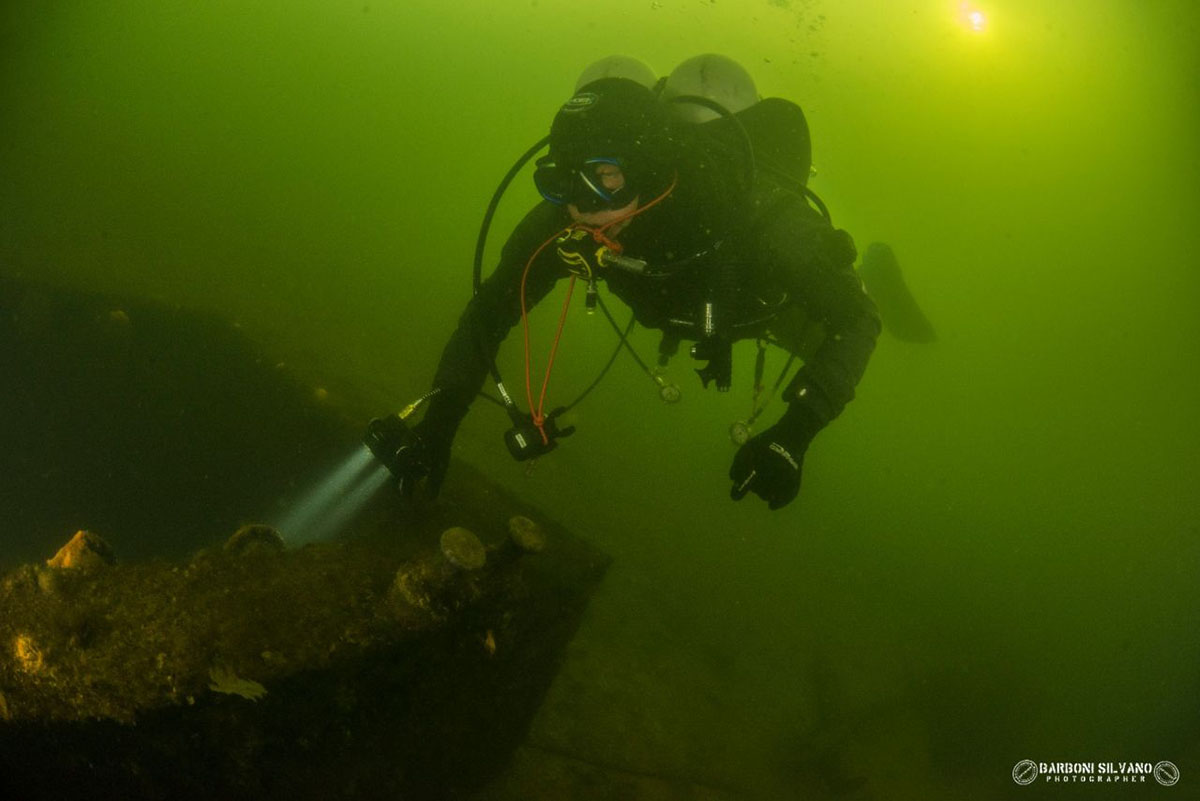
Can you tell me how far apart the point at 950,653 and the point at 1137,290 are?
34.1 m

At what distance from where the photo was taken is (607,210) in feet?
9.54

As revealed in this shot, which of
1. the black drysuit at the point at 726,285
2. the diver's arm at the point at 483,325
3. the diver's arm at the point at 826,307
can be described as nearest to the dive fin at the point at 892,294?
the black drysuit at the point at 726,285

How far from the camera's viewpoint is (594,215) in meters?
2.94

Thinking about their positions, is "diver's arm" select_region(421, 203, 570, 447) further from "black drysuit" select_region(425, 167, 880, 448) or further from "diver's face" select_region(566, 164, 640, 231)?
"diver's face" select_region(566, 164, 640, 231)

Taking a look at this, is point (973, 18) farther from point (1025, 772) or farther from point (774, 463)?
point (774, 463)

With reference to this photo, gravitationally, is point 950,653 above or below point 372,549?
below

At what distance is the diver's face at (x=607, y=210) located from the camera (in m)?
2.84

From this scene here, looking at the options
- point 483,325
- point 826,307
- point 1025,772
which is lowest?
point 1025,772

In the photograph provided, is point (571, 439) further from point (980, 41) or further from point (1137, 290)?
point (1137, 290)

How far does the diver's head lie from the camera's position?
2732 mm

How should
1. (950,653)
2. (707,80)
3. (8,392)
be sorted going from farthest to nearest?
(950,653) < (8,392) < (707,80)

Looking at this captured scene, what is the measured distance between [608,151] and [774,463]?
1.66 metres

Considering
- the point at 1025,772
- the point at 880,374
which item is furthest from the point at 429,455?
the point at 880,374

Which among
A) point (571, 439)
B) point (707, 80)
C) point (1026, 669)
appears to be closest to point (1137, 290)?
point (1026, 669)
